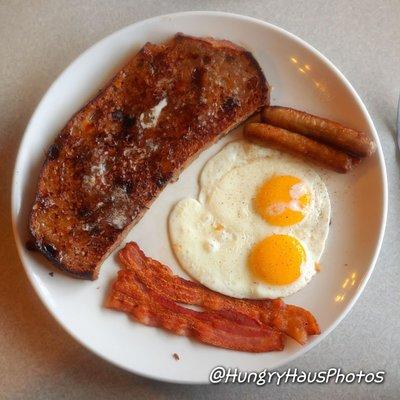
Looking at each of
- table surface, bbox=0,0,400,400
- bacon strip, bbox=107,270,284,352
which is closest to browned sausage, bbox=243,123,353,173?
table surface, bbox=0,0,400,400

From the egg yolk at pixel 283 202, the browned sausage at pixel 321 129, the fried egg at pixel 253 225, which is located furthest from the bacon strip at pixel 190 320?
the browned sausage at pixel 321 129

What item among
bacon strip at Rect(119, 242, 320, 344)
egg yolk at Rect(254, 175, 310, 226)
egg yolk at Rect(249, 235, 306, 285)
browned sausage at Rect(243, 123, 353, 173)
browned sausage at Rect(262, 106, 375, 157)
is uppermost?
browned sausage at Rect(262, 106, 375, 157)


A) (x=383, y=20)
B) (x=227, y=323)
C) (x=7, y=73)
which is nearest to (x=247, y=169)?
(x=227, y=323)

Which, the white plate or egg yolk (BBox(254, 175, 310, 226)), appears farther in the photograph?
egg yolk (BBox(254, 175, 310, 226))

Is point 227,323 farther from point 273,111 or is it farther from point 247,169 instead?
point 273,111

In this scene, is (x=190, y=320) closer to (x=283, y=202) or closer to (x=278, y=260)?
(x=278, y=260)

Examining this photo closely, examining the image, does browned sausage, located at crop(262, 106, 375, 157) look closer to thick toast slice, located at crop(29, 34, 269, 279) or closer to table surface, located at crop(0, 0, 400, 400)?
thick toast slice, located at crop(29, 34, 269, 279)

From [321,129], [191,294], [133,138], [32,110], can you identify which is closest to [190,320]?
[191,294]
